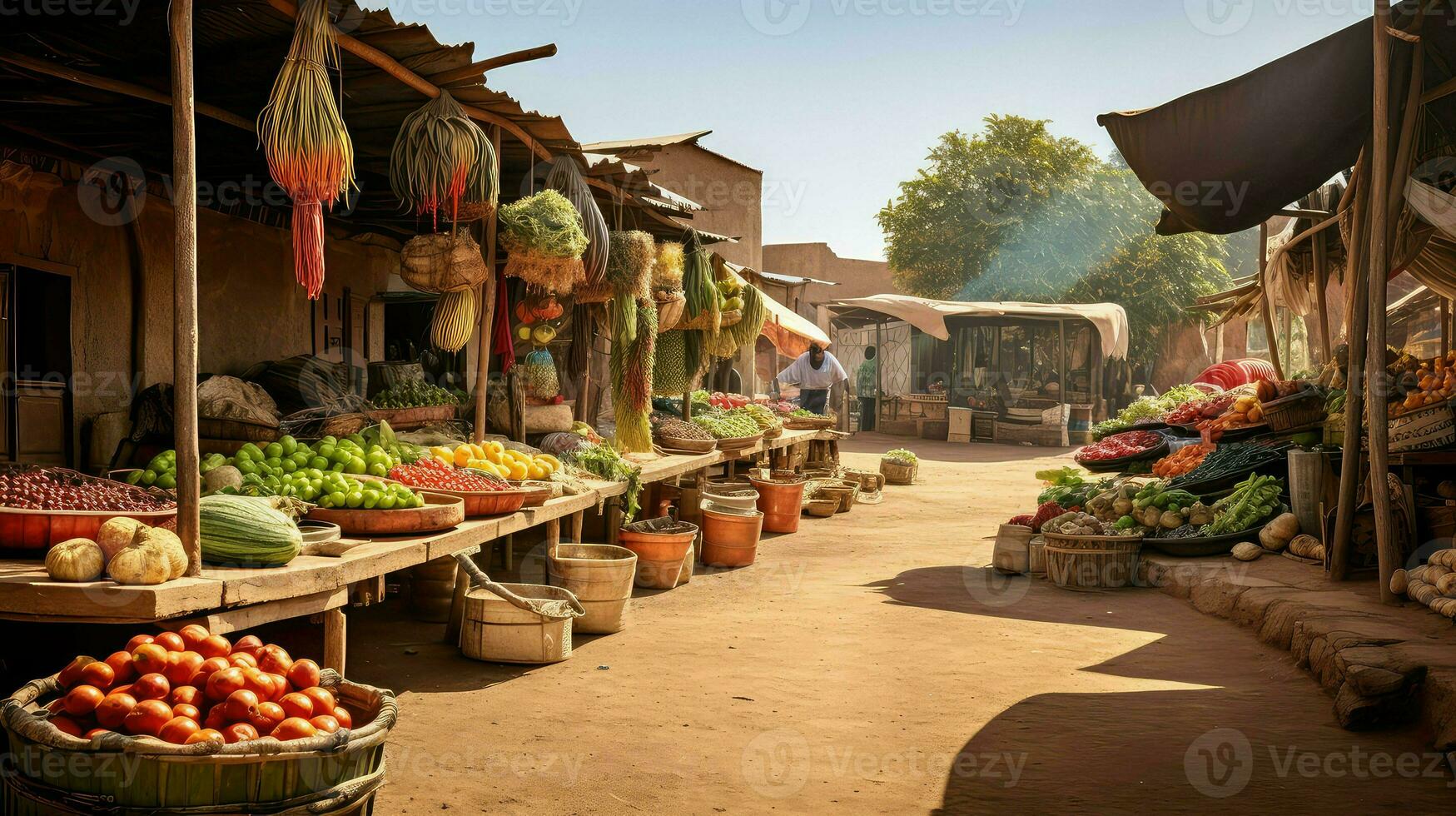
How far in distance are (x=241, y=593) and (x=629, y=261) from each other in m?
5.00

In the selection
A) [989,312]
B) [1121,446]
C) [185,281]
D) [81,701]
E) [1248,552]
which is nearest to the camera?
[81,701]

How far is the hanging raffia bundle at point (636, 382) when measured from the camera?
9.05m

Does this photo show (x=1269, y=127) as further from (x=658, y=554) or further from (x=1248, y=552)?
(x=658, y=554)

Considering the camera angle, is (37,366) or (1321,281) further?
(1321,281)

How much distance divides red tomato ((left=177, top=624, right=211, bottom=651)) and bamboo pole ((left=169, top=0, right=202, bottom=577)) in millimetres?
A: 423

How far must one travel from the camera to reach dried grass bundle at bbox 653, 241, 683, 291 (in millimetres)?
9422

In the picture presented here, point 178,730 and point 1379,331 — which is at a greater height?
point 1379,331

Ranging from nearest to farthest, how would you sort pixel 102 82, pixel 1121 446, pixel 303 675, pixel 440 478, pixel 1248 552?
pixel 303 675
pixel 102 82
pixel 440 478
pixel 1248 552
pixel 1121 446

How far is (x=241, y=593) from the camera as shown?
3.96m

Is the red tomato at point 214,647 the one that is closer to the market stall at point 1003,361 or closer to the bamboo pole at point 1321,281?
the bamboo pole at point 1321,281

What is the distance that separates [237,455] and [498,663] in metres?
1.79

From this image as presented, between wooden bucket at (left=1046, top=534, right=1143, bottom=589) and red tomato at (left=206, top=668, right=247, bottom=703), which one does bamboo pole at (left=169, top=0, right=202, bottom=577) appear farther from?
wooden bucket at (left=1046, top=534, right=1143, bottom=589)

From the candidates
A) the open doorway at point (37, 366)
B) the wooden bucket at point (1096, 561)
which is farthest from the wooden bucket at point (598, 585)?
the wooden bucket at point (1096, 561)

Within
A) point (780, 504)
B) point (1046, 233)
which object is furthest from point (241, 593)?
point (1046, 233)
